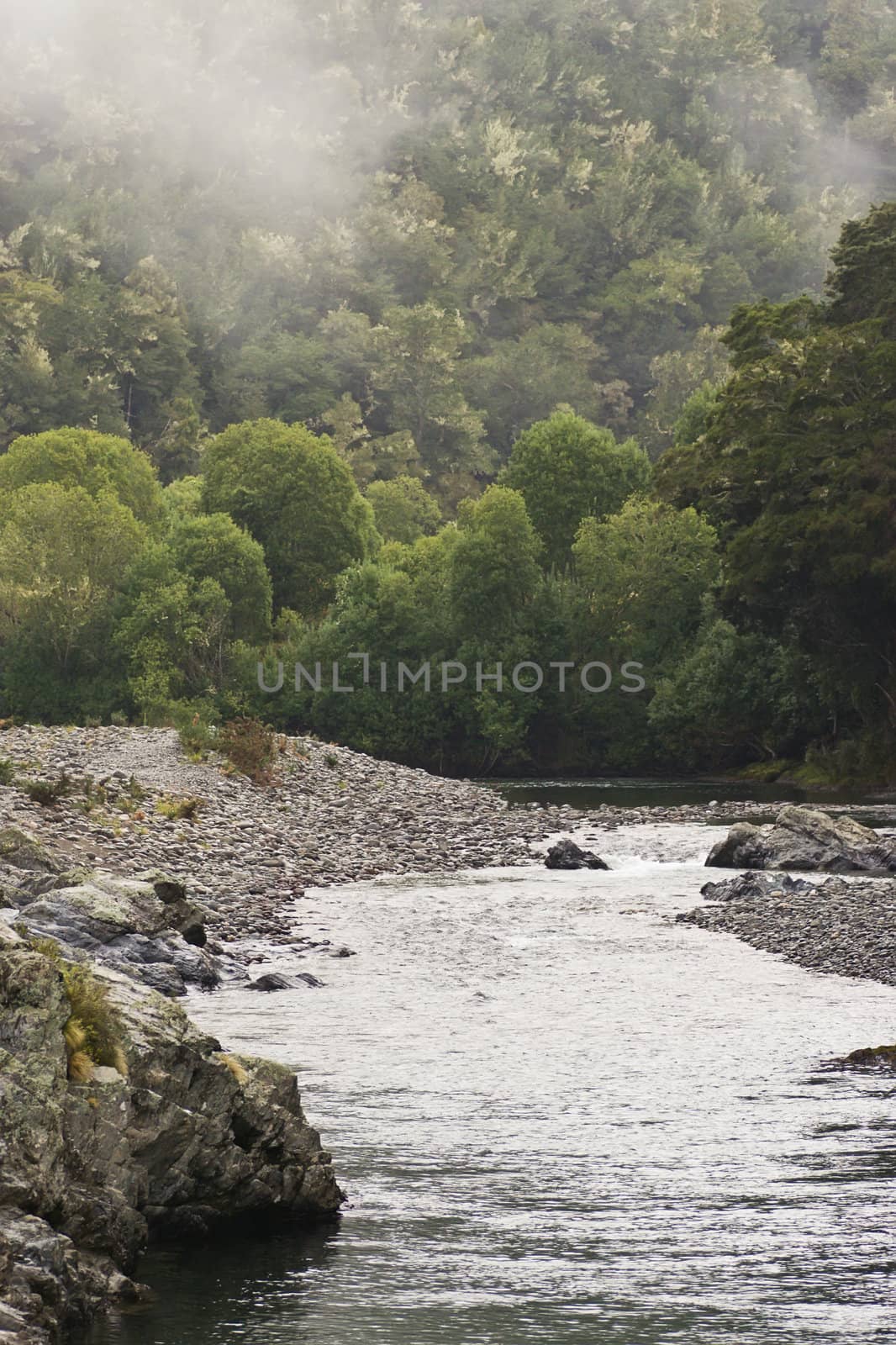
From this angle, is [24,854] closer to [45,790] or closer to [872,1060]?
[45,790]

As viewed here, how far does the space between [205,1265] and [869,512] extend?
52.9 meters

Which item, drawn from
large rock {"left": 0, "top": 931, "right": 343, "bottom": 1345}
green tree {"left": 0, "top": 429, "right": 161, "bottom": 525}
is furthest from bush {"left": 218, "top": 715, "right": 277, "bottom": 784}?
green tree {"left": 0, "top": 429, "right": 161, "bottom": 525}

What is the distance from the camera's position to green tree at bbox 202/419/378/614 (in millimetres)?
99500

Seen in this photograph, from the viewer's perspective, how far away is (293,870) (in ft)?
136

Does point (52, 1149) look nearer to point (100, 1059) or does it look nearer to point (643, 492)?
point (100, 1059)

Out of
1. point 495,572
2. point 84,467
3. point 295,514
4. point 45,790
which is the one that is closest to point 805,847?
point 45,790

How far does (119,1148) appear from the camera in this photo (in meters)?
14.7

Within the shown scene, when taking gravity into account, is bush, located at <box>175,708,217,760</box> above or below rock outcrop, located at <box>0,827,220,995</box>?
above

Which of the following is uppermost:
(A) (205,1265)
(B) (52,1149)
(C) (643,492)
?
(C) (643,492)

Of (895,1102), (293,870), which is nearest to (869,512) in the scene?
(293,870)

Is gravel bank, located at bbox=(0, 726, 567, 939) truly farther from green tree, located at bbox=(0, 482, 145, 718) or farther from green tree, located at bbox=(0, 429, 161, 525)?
green tree, located at bbox=(0, 429, 161, 525)

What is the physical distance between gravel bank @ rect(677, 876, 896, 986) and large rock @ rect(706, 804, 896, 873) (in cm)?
232

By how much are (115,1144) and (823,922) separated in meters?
20.1

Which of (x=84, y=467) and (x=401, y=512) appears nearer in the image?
(x=84, y=467)
